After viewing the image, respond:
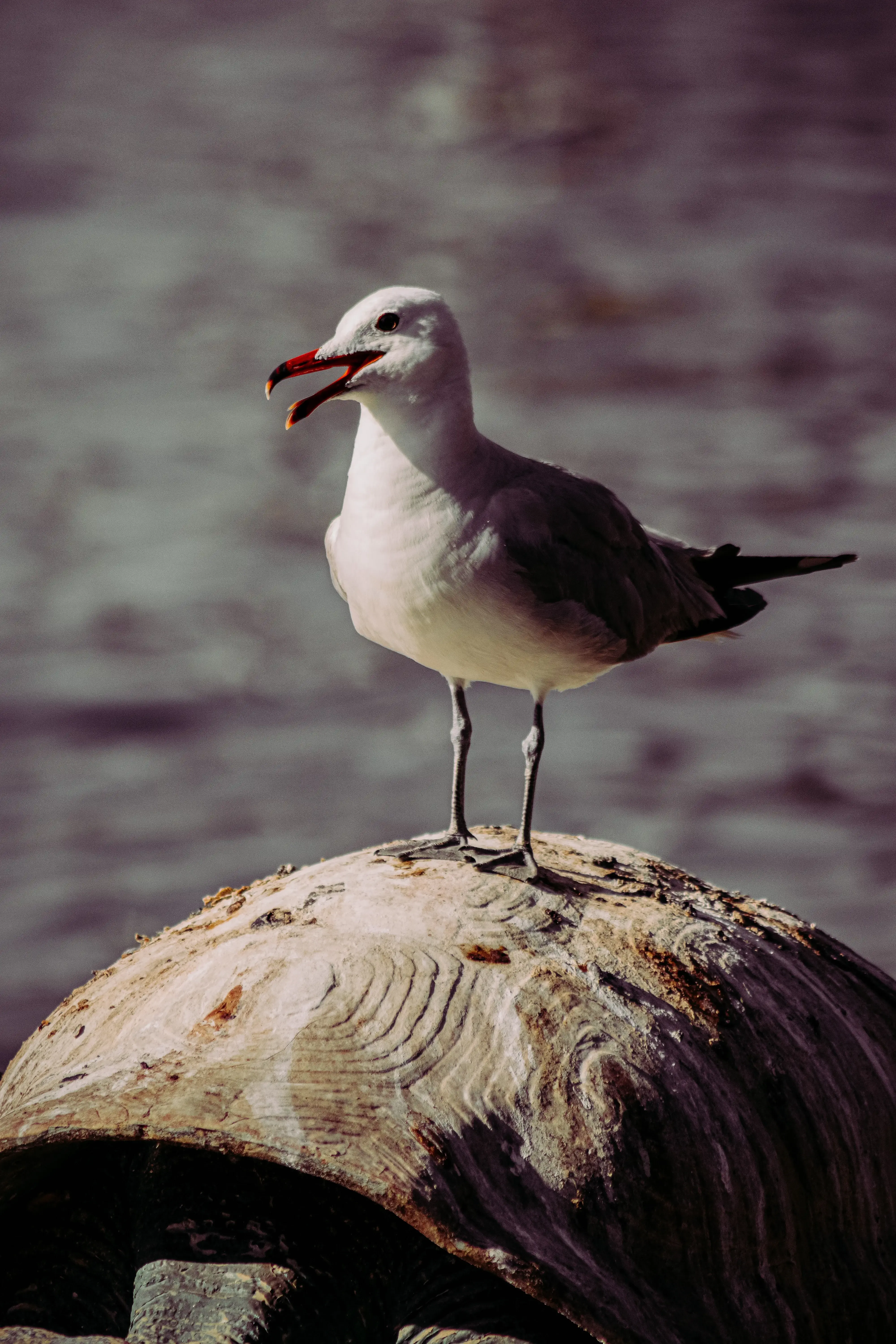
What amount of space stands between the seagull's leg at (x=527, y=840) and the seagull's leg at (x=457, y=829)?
87mm

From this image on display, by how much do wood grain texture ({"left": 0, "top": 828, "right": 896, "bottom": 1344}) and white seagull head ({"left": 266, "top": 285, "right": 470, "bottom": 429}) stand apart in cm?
123

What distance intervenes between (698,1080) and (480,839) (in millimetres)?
954

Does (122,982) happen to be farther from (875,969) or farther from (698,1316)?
(875,969)

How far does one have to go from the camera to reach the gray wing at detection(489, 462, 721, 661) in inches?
135

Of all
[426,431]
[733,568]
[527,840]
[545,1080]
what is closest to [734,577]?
[733,568]

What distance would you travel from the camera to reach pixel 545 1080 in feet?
9.97

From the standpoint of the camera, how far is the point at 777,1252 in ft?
10.8

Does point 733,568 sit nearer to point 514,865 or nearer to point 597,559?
point 597,559

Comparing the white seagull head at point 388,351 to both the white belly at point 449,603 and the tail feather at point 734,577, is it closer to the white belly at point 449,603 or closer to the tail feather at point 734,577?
the white belly at point 449,603

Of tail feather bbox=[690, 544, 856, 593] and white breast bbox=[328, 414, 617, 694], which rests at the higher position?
tail feather bbox=[690, 544, 856, 593]

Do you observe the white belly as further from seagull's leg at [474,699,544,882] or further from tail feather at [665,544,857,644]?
tail feather at [665,544,857,644]

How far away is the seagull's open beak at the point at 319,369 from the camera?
327 centimetres

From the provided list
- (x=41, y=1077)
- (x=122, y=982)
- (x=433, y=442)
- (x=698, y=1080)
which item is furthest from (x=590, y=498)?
(x=41, y=1077)

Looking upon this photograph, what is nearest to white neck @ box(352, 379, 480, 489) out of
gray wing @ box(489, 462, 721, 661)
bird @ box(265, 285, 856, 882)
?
bird @ box(265, 285, 856, 882)
